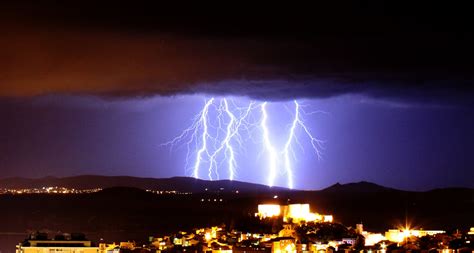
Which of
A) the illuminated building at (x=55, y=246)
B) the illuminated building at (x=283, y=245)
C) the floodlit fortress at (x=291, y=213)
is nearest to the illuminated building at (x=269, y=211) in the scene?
the floodlit fortress at (x=291, y=213)

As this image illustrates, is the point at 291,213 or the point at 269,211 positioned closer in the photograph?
the point at 291,213

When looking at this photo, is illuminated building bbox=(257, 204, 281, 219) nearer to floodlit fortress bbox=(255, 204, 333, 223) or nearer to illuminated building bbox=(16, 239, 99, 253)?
floodlit fortress bbox=(255, 204, 333, 223)

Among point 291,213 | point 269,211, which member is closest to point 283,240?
point 291,213

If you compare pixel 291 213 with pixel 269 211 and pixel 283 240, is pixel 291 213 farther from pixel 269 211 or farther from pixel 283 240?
pixel 283 240

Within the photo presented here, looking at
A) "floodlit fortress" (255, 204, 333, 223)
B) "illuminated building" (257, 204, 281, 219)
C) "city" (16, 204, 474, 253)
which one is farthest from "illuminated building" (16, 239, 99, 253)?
"illuminated building" (257, 204, 281, 219)

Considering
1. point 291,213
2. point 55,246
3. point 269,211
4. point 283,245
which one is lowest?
point 55,246

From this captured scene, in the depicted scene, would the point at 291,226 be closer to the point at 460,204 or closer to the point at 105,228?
the point at 105,228

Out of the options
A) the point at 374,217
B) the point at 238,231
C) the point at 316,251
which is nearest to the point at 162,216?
the point at 374,217

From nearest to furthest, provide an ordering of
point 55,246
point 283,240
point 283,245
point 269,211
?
point 55,246
point 283,245
point 283,240
point 269,211

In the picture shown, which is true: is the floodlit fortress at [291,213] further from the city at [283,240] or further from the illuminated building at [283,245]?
the illuminated building at [283,245]
